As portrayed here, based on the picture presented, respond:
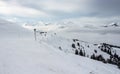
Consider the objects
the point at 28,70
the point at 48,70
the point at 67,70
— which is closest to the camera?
the point at 28,70

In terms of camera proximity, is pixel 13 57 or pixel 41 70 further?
pixel 13 57

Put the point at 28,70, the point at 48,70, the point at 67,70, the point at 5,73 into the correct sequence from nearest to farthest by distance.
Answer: the point at 5,73, the point at 28,70, the point at 48,70, the point at 67,70

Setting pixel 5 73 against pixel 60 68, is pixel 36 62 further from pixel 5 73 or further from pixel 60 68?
pixel 5 73

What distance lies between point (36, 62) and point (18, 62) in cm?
200

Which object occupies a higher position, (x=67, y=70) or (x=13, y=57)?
(x=13, y=57)

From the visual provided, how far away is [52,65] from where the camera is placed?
1894 cm

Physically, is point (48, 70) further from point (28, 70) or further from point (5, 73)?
point (5, 73)

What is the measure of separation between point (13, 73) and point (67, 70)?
6.09 metres

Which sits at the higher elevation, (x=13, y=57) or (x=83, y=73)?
(x=13, y=57)

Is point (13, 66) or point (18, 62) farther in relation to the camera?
point (18, 62)

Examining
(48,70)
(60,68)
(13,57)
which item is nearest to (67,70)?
(60,68)

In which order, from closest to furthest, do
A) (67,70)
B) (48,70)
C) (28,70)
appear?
1. (28,70)
2. (48,70)
3. (67,70)

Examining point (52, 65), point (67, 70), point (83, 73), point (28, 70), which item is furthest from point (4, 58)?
point (83, 73)

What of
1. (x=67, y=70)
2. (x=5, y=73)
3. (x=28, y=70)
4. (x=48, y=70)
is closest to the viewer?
(x=5, y=73)
